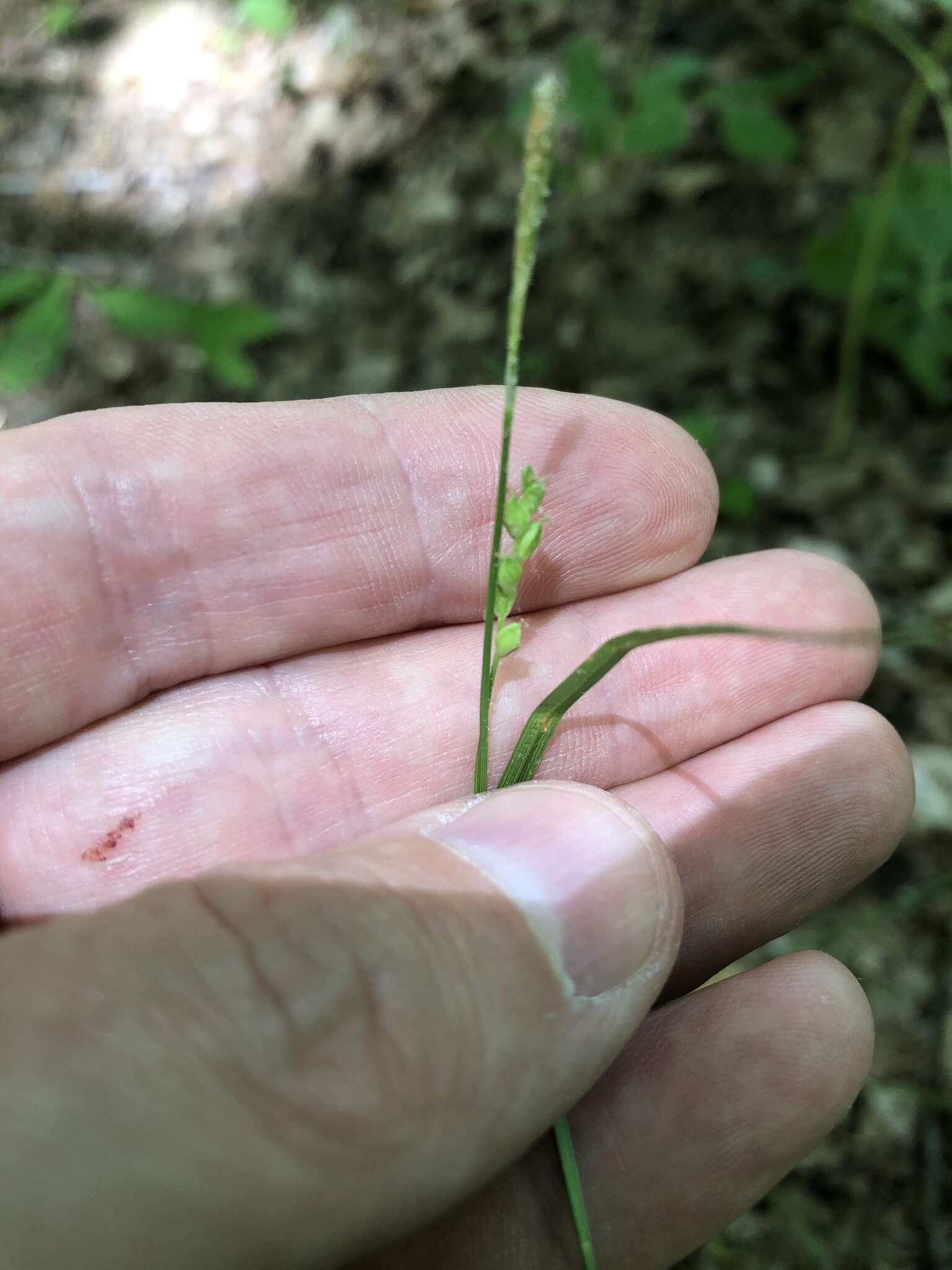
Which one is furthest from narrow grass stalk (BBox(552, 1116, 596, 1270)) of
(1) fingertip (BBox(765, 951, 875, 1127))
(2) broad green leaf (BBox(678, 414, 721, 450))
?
(2) broad green leaf (BBox(678, 414, 721, 450))

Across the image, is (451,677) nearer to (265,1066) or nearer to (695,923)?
(695,923)

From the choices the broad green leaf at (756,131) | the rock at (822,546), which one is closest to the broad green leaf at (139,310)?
the broad green leaf at (756,131)

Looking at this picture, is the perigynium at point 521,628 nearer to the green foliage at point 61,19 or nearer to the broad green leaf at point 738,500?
the broad green leaf at point 738,500

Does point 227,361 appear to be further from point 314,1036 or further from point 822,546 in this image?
point 314,1036

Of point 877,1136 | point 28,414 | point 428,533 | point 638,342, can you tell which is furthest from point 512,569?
point 28,414

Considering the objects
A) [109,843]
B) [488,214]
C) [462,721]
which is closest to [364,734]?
[462,721]

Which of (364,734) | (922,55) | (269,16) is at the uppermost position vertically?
(269,16)

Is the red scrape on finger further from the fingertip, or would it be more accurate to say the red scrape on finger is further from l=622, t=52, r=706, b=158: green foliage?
l=622, t=52, r=706, b=158: green foliage
